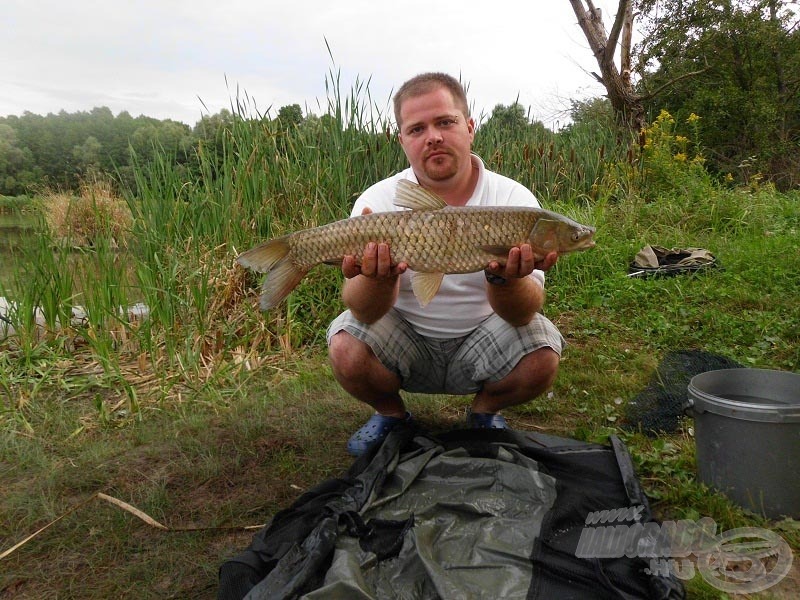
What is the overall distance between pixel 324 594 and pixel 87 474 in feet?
3.71

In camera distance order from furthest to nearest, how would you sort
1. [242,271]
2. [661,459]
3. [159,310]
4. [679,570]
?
[242,271], [159,310], [661,459], [679,570]

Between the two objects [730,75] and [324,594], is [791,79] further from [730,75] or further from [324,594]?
[324,594]

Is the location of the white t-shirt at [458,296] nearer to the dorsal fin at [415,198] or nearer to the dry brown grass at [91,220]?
the dorsal fin at [415,198]

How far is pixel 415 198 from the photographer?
1711 millimetres

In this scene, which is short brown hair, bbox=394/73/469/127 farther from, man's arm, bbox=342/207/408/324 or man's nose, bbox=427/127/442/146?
man's arm, bbox=342/207/408/324

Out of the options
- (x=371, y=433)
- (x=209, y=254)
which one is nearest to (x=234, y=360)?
(x=209, y=254)

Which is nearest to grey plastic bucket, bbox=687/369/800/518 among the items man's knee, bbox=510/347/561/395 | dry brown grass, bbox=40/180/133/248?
man's knee, bbox=510/347/561/395

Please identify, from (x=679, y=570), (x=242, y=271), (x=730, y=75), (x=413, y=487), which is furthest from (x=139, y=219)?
(x=730, y=75)

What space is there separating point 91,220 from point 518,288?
10.00ft

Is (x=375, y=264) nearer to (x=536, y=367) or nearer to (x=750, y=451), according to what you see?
(x=536, y=367)

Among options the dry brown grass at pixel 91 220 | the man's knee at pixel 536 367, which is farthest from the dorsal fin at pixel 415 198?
the dry brown grass at pixel 91 220

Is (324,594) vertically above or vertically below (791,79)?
below

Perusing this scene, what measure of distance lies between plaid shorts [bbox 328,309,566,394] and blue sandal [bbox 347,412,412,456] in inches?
5.5

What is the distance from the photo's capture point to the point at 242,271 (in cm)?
358
